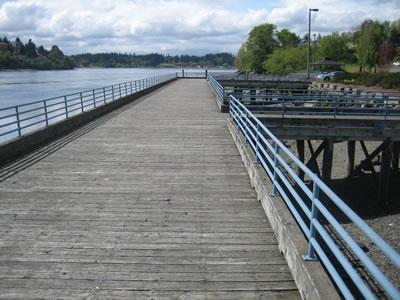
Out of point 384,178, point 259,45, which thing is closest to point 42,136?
point 384,178

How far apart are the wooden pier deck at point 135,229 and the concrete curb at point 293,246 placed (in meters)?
0.15

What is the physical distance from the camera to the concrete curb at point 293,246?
3.65 meters

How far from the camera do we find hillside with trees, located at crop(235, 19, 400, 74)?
65.4 meters

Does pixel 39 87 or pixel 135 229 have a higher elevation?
pixel 39 87

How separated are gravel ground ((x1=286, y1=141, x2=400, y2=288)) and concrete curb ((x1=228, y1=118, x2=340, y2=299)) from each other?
5835 millimetres

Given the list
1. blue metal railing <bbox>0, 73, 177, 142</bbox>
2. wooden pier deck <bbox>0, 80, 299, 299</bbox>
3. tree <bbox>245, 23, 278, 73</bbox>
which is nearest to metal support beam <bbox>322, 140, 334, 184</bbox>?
wooden pier deck <bbox>0, 80, 299, 299</bbox>

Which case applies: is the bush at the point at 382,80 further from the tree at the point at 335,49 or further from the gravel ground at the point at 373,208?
the tree at the point at 335,49

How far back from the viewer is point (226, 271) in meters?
4.51

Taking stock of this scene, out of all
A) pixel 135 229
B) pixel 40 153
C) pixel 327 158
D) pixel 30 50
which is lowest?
pixel 327 158

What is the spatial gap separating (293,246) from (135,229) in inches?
89.5

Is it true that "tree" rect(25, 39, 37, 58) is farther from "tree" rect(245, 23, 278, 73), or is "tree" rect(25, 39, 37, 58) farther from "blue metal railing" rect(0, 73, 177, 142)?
"blue metal railing" rect(0, 73, 177, 142)

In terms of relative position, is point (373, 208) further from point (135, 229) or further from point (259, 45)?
point (259, 45)

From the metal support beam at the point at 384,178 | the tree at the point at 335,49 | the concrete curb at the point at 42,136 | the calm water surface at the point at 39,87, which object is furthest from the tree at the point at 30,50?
the metal support beam at the point at 384,178

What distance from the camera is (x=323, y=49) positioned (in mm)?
76688
